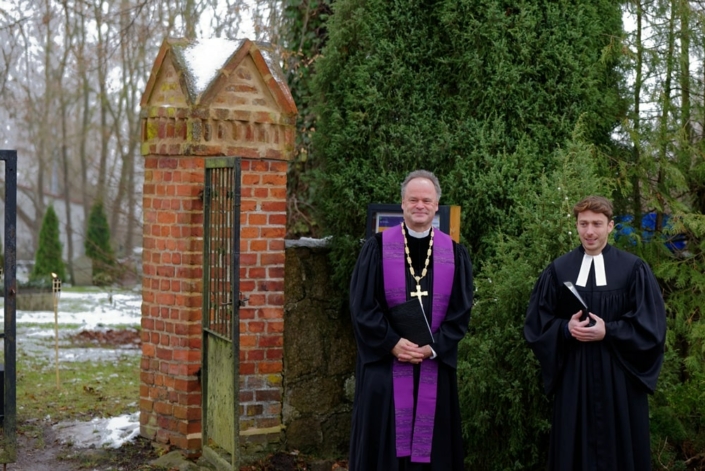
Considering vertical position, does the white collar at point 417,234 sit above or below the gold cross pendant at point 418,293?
above

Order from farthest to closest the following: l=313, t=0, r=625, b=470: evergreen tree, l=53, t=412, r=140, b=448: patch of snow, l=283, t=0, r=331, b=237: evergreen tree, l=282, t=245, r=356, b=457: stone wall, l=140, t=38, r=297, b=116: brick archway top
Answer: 1. l=283, t=0, r=331, b=237: evergreen tree
2. l=53, t=412, r=140, b=448: patch of snow
3. l=282, t=245, r=356, b=457: stone wall
4. l=313, t=0, r=625, b=470: evergreen tree
5. l=140, t=38, r=297, b=116: brick archway top

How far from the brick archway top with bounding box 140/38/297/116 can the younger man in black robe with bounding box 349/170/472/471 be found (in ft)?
5.80

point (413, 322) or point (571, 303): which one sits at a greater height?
point (571, 303)

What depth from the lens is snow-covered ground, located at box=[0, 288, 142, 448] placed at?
6.70 metres

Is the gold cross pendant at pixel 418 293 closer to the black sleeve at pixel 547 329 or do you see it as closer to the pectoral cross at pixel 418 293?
the pectoral cross at pixel 418 293

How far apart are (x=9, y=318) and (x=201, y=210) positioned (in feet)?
4.60

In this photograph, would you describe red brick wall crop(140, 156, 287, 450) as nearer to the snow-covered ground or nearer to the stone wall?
the stone wall

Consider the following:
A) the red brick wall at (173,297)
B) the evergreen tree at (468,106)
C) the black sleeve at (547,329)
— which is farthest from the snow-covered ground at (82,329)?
the black sleeve at (547,329)

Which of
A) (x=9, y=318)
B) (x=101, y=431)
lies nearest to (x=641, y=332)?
(x=9, y=318)

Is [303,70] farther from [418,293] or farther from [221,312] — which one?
[418,293]

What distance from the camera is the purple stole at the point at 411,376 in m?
4.68

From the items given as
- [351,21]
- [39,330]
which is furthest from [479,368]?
[39,330]

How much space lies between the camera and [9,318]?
5.81 metres

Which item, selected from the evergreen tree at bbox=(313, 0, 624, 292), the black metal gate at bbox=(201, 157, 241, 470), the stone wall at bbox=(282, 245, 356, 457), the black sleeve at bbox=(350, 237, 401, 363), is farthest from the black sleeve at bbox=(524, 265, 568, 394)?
the stone wall at bbox=(282, 245, 356, 457)
